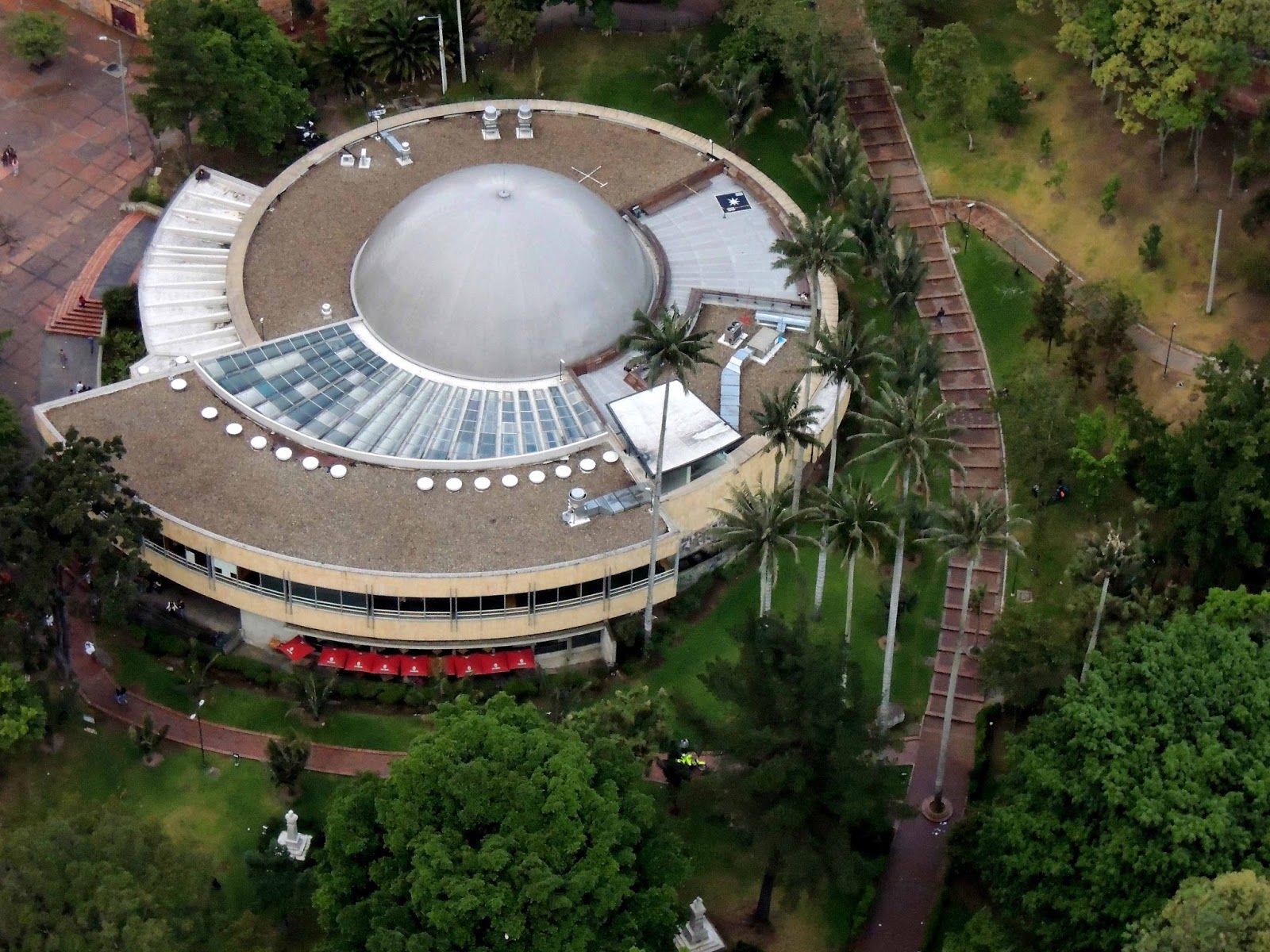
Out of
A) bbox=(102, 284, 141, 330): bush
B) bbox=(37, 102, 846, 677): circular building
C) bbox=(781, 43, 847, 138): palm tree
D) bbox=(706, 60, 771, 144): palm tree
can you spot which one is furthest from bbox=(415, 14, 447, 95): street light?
bbox=(102, 284, 141, 330): bush

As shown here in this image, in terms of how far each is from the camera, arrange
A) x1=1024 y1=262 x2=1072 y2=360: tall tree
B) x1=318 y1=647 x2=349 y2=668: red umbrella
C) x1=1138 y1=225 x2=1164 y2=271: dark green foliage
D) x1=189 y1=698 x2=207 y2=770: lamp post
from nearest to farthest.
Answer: x1=189 y1=698 x2=207 y2=770: lamp post → x1=318 y1=647 x2=349 y2=668: red umbrella → x1=1024 y1=262 x2=1072 y2=360: tall tree → x1=1138 y1=225 x2=1164 y2=271: dark green foliage

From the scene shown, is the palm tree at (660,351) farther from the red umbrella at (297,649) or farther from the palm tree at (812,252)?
the red umbrella at (297,649)

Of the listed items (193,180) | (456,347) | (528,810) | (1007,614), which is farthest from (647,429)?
(193,180)

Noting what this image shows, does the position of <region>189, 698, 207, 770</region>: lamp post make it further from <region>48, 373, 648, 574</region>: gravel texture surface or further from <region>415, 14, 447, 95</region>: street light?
<region>415, 14, 447, 95</region>: street light

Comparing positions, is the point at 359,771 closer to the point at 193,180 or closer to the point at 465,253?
the point at 465,253

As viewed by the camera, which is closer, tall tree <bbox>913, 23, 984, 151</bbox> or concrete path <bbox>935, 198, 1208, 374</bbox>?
concrete path <bbox>935, 198, 1208, 374</bbox>

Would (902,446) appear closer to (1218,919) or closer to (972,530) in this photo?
(972,530)
